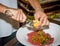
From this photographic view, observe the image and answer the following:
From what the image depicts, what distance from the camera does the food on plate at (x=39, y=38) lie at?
3.04ft

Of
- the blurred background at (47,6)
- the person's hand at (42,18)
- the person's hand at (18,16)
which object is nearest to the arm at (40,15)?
the person's hand at (42,18)

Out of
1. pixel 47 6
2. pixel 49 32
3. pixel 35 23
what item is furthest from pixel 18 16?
pixel 47 6

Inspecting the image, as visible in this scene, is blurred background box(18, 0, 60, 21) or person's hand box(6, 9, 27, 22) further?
blurred background box(18, 0, 60, 21)

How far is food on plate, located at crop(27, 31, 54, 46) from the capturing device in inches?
36.4

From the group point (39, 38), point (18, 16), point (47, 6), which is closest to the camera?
point (18, 16)

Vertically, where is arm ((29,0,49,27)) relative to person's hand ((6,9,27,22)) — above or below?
below

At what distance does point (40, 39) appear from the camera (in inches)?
37.2

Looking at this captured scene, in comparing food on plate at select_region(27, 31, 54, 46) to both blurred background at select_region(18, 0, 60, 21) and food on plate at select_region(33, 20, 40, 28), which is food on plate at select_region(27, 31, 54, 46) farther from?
blurred background at select_region(18, 0, 60, 21)

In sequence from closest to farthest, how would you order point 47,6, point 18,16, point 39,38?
point 18,16 < point 39,38 < point 47,6

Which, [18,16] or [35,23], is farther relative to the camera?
[35,23]

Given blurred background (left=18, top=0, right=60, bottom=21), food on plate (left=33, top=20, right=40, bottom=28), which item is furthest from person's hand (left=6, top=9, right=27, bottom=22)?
blurred background (left=18, top=0, right=60, bottom=21)

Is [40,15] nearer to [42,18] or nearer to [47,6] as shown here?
[42,18]

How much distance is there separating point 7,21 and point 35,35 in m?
0.22

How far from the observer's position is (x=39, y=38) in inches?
37.4
